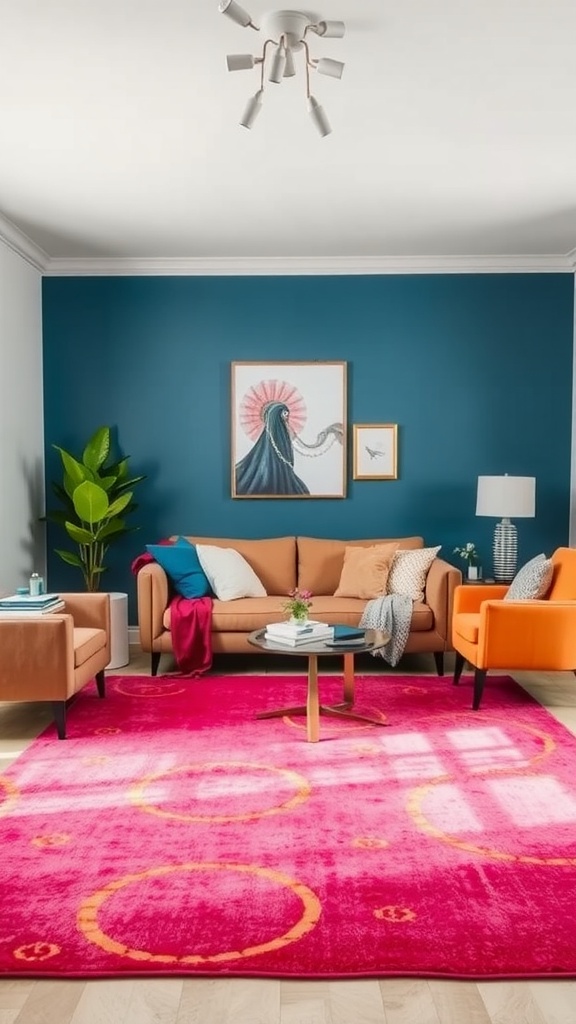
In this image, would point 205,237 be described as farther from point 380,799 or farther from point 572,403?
point 380,799

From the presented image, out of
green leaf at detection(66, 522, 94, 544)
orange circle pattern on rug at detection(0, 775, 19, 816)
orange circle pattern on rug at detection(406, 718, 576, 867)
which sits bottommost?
orange circle pattern on rug at detection(0, 775, 19, 816)

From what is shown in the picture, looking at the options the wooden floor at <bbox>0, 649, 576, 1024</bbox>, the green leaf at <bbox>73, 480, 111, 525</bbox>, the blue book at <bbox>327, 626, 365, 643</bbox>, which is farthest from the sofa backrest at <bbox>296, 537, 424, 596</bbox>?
the wooden floor at <bbox>0, 649, 576, 1024</bbox>

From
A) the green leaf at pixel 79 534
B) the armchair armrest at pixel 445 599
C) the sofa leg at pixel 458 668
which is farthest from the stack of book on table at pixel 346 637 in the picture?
the green leaf at pixel 79 534

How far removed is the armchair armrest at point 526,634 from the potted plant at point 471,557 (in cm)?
143

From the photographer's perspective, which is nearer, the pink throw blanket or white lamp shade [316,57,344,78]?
white lamp shade [316,57,344,78]

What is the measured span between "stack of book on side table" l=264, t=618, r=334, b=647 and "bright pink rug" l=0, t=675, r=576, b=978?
0.46 m

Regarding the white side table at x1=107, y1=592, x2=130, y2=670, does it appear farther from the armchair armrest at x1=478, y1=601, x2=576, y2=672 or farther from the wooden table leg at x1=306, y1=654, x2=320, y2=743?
the armchair armrest at x1=478, y1=601, x2=576, y2=672

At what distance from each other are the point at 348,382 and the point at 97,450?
188 centimetres

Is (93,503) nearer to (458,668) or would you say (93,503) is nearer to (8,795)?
(458,668)

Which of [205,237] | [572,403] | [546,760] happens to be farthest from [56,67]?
[572,403]

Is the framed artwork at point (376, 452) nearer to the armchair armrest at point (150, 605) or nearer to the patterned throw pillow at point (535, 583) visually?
the patterned throw pillow at point (535, 583)

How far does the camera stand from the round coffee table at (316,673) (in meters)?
4.29

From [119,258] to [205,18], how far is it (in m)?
3.67

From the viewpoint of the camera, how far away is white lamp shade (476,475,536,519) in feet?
19.9
